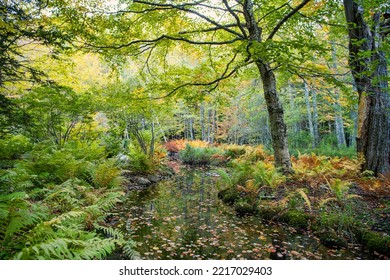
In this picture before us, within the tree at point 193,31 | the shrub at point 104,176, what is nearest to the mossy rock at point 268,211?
the tree at point 193,31

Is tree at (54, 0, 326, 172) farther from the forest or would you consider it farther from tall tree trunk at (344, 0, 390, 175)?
tall tree trunk at (344, 0, 390, 175)

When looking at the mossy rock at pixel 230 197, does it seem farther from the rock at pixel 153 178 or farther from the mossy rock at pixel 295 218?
the rock at pixel 153 178

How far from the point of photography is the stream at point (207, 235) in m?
3.24

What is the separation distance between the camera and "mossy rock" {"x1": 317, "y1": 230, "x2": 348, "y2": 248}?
3.42 m

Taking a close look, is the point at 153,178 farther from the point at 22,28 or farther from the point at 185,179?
the point at 22,28

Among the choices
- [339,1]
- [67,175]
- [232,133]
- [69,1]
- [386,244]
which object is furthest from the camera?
[232,133]

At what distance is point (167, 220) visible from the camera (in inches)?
182

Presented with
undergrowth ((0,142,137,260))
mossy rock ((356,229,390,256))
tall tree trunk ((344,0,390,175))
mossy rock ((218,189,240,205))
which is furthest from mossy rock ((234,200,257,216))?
tall tree trunk ((344,0,390,175))

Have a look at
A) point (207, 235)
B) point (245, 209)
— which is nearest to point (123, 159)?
point (245, 209)

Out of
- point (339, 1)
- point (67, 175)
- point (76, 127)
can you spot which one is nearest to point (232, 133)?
point (76, 127)
